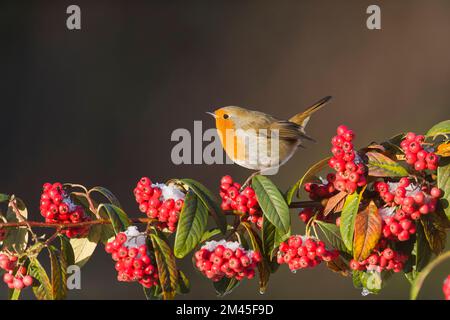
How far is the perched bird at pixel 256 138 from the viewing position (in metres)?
1.80

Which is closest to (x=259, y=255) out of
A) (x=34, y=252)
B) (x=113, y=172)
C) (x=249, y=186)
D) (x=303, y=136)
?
(x=249, y=186)

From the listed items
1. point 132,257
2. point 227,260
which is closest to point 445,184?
point 227,260

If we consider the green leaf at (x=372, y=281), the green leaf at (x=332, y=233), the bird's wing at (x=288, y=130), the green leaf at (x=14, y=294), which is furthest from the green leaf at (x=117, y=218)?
the bird's wing at (x=288, y=130)

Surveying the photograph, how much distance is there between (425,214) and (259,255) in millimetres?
280

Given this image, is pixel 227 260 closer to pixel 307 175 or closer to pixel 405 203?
pixel 307 175

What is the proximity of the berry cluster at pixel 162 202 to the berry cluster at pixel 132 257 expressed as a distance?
47mm

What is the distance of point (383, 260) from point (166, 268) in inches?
14.0

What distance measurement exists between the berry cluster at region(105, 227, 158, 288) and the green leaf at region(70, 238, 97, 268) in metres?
0.12

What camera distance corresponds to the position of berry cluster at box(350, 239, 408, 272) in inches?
42.4

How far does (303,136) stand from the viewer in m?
1.91

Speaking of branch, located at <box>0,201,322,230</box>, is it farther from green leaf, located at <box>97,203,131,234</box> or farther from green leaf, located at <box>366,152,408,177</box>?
green leaf, located at <box>366,152,408,177</box>

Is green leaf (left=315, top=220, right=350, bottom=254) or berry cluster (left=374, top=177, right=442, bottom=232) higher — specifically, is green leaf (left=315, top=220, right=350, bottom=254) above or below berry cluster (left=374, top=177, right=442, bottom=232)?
below

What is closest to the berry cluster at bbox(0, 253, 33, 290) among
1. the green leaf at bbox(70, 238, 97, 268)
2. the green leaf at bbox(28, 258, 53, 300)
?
the green leaf at bbox(28, 258, 53, 300)

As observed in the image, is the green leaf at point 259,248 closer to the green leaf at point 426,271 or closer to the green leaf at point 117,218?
the green leaf at point 117,218
